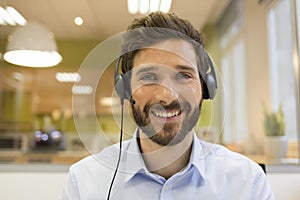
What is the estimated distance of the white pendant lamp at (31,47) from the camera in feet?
7.07

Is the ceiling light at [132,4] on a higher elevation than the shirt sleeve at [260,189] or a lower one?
higher

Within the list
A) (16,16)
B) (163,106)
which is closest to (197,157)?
(163,106)

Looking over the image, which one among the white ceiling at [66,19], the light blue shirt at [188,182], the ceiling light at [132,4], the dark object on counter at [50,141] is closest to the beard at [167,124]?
the light blue shirt at [188,182]

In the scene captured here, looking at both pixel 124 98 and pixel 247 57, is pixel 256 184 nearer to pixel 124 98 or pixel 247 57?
pixel 124 98

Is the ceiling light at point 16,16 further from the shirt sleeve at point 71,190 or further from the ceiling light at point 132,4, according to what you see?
the shirt sleeve at point 71,190

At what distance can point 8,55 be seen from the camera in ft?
7.08

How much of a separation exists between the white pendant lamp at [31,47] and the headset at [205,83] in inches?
55.1

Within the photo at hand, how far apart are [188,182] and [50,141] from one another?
8.83 ft

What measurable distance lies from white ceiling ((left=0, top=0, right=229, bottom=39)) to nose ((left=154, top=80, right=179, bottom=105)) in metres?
1.27

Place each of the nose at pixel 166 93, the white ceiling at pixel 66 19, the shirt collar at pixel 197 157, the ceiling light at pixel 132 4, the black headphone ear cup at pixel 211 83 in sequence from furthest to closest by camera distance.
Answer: the ceiling light at pixel 132 4, the white ceiling at pixel 66 19, the shirt collar at pixel 197 157, the black headphone ear cup at pixel 211 83, the nose at pixel 166 93

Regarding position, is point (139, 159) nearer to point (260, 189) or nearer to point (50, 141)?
point (260, 189)

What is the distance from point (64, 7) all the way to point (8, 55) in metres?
0.67

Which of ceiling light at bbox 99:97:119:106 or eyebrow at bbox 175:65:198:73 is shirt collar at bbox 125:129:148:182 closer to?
ceiling light at bbox 99:97:119:106

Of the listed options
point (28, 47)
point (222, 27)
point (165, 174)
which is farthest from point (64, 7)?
point (165, 174)
